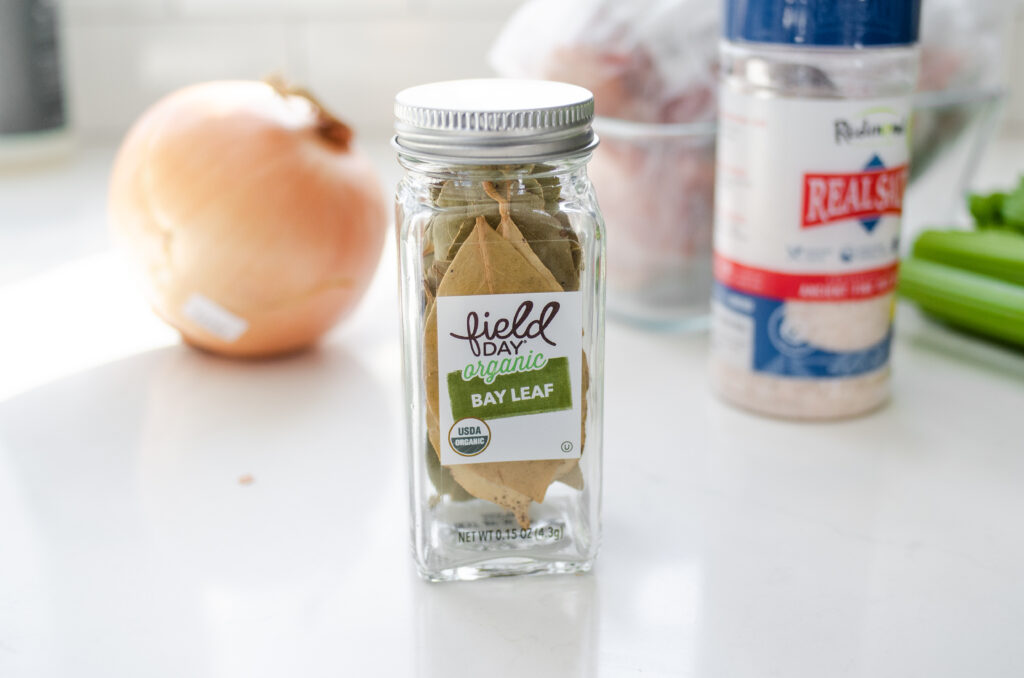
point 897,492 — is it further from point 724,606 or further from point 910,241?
point 910,241

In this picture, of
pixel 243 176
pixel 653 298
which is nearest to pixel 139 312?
pixel 243 176

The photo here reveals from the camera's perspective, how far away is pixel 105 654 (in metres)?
0.47

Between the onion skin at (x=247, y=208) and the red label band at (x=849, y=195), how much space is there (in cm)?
30

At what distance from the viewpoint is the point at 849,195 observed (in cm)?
63

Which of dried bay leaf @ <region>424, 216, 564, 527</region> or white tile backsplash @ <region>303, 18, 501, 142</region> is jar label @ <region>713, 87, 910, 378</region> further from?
white tile backsplash @ <region>303, 18, 501, 142</region>

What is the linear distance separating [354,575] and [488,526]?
7 cm

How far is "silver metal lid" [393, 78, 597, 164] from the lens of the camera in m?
0.44

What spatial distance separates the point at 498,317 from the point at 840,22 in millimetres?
278

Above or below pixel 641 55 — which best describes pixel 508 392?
below

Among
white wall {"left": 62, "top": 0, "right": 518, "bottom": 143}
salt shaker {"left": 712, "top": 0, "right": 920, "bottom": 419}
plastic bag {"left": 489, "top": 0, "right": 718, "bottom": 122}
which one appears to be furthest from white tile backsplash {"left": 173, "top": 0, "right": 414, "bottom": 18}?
salt shaker {"left": 712, "top": 0, "right": 920, "bottom": 419}

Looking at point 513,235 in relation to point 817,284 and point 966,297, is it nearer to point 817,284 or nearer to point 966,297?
point 817,284

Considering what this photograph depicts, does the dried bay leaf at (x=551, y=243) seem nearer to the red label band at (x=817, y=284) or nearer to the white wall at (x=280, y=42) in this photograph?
the red label band at (x=817, y=284)

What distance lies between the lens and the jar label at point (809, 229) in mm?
625

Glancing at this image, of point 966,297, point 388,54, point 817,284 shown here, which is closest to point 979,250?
point 966,297
